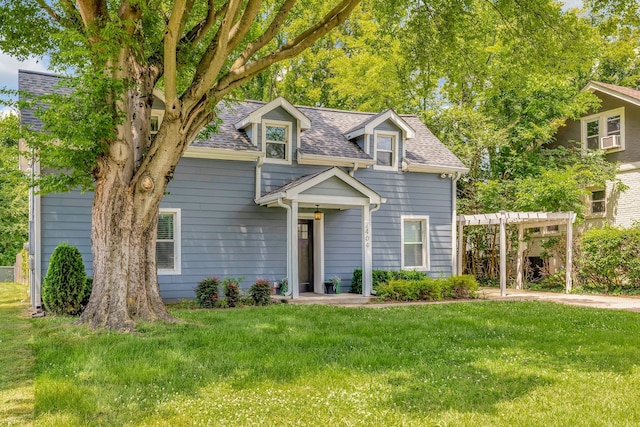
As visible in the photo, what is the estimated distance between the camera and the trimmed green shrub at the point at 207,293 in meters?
11.8

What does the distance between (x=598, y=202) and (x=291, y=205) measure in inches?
511

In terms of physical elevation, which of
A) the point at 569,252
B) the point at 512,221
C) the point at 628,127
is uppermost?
the point at 628,127

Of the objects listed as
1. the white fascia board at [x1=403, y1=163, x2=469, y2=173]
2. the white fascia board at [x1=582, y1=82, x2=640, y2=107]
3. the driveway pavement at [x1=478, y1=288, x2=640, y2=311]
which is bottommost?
the driveway pavement at [x1=478, y1=288, x2=640, y2=311]

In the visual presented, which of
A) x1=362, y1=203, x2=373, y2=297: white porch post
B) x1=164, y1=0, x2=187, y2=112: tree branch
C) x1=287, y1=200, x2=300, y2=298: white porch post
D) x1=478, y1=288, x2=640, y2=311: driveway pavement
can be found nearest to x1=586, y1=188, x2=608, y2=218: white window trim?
x1=478, y1=288, x2=640, y2=311: driveway pavement

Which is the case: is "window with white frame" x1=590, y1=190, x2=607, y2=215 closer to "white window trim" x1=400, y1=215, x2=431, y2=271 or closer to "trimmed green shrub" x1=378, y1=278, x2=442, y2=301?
"white window trim" x1=400, y1=215, x2=431, y2=271

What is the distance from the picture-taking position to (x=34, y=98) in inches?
317

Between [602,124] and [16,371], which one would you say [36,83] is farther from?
[602,124]

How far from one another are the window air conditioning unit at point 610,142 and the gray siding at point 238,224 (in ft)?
27.9

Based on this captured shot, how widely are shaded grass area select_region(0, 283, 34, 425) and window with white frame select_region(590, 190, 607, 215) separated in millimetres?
18521

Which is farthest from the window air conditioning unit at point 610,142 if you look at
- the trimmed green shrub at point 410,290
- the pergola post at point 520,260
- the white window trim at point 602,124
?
the trimmed green shrub at point 410,290

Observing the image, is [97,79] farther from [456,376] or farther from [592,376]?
[592,376]

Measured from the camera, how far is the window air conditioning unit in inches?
752

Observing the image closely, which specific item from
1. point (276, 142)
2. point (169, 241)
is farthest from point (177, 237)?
point (276, 142)

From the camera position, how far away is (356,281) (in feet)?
47.3
